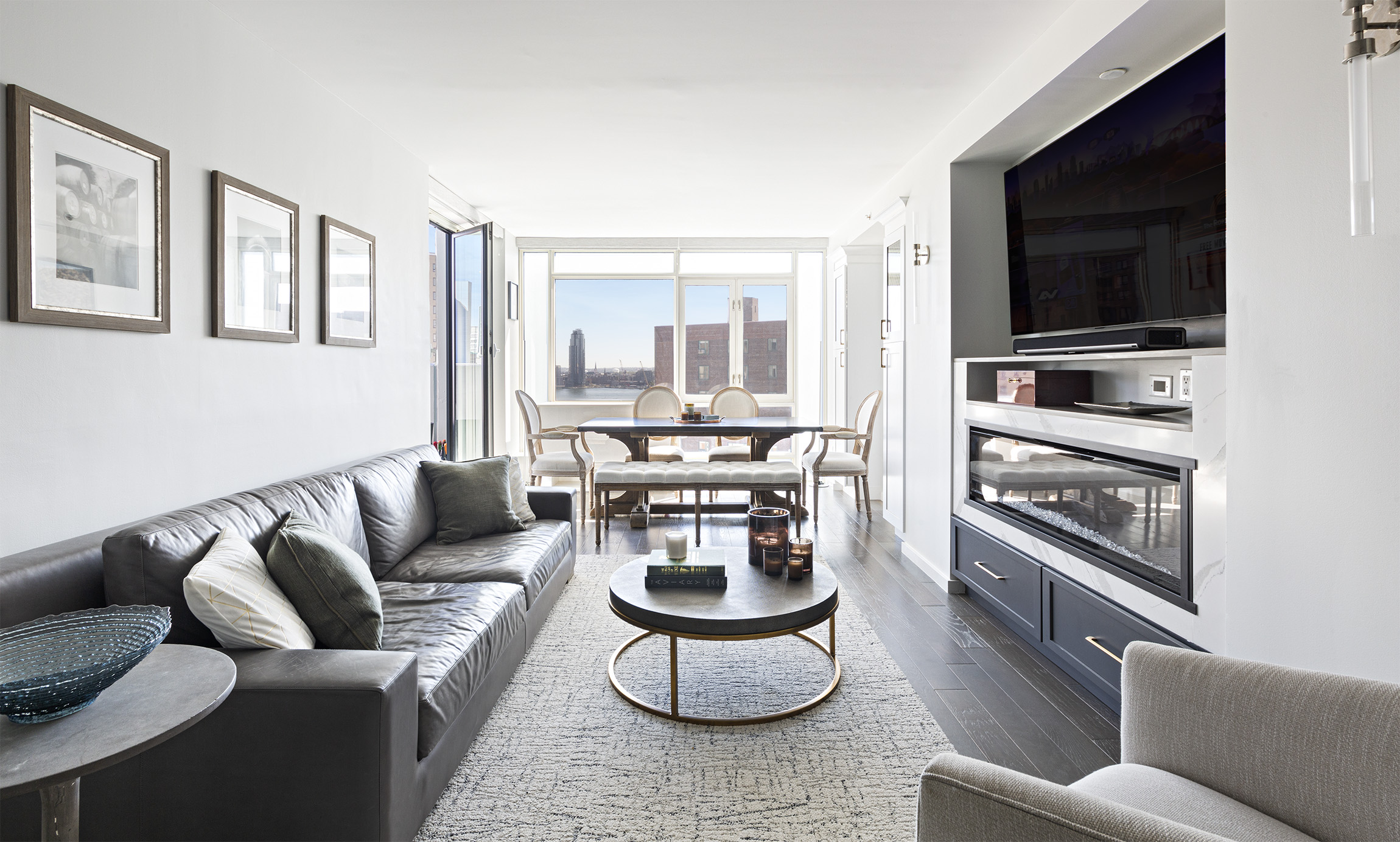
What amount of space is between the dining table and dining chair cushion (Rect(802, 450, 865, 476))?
26cm

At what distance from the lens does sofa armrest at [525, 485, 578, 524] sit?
3842 mm

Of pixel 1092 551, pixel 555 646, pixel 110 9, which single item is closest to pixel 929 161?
pixel 1092 551

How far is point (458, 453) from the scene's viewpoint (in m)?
5.80

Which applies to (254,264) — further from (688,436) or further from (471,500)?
(688,436)

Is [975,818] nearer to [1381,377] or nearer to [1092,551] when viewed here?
[1381,377]

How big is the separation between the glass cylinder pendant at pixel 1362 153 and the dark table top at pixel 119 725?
1.95 metres

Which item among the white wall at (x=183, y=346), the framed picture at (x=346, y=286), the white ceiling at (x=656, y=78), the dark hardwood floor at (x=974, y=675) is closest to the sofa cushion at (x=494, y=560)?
the white wall at (x=183, y=346)

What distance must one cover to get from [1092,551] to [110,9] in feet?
11.8

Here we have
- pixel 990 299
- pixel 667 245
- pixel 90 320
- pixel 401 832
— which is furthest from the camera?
pixel 667 245

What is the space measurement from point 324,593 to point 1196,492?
247cm

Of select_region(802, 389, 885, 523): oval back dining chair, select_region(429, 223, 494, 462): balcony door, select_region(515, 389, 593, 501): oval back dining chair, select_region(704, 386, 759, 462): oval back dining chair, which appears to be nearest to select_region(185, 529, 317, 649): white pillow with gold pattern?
select_region(515, 389, 593, 501): oval back dining chair

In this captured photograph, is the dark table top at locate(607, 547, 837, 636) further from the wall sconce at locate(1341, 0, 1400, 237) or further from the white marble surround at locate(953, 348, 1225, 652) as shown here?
the wall sconce at locate(1341, 0, 1400, 237)

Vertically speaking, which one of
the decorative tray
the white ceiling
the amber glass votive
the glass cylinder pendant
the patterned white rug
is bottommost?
the patterned white rug

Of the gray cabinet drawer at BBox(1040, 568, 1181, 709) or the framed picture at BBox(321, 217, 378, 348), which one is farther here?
the framed picture at BBox(321, 217, 378, 348)
